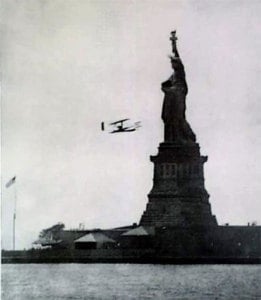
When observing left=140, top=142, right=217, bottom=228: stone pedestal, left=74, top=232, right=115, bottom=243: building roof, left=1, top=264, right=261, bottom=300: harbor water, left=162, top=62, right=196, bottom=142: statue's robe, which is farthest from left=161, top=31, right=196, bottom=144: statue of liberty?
left=1, top=264, right=261, bottom=300: harbor water

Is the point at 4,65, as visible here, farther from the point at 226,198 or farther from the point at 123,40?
the point at 226,198

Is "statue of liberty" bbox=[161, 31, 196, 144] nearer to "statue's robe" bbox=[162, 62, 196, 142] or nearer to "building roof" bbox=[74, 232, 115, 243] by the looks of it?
"statue's robe" bbox=[162, 62, 196, 142]

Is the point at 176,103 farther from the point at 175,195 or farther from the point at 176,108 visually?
the point at 175,195

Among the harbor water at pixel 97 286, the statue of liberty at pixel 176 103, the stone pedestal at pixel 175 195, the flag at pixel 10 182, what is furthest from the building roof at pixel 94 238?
the flag at pixel 10 182

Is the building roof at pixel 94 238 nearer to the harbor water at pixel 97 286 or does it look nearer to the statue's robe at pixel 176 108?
the statue's robe at pixel 176 108

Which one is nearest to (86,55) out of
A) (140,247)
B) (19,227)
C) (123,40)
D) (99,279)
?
(123,40)

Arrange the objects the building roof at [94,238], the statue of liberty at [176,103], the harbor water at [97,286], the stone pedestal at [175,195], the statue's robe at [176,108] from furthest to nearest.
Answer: the stone pedestal at [175,195] → the building roof at [94,238] → the statue's robe at [176,108] → the statue of liberty at [176,103] → the harbor water at [97,286]

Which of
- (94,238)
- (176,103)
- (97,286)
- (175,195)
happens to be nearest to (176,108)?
(176,103)
